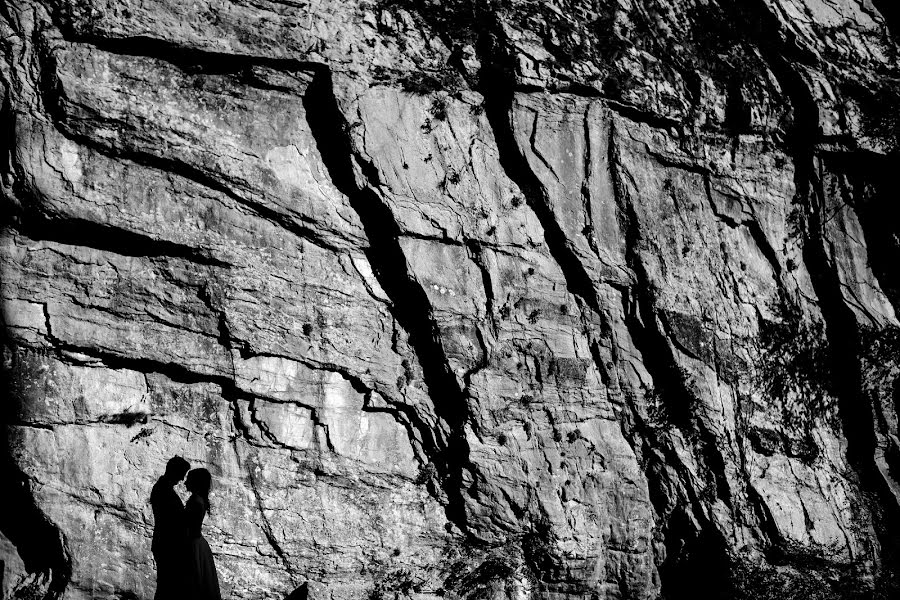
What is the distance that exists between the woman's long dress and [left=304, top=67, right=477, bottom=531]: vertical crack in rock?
2932 millimetres

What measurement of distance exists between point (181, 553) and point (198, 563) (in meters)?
0.22

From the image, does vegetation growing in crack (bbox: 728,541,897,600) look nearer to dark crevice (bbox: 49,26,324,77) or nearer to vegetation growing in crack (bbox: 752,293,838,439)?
vegetation growing in crack (bbox: 752,293,838,439)

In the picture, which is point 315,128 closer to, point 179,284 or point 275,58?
point 275,58

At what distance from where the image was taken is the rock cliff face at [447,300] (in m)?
7.58

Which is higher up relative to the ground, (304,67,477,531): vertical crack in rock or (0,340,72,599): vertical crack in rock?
Answer: (304,67,477,531): vertical crack in rock

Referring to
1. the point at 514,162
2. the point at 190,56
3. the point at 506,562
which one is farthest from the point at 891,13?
the point at 190,56

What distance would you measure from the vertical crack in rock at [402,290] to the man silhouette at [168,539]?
3.13 meters

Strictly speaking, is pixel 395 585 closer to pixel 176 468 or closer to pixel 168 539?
pixel 168 539

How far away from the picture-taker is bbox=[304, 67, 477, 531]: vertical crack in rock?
27.3 feet

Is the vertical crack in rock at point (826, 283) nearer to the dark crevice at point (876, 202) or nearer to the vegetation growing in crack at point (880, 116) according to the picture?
the dark crevice at point (876, 202)

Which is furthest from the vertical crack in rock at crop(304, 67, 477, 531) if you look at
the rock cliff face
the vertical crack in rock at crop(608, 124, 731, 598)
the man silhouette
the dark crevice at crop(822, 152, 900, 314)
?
the dark crevice at crop(822, 152, 900, 314)

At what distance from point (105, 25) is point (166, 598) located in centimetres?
669

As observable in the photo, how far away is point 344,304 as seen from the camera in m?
8.29

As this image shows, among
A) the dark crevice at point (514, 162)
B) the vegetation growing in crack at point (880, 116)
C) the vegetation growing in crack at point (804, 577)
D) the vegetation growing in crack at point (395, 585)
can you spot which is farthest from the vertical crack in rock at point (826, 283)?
the vegetation growing in crack at point (395, 585)
